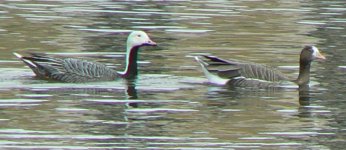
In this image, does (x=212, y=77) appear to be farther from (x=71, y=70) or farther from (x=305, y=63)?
(x=71, y=70)

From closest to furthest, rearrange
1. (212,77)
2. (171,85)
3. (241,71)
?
(171,85) → (212,77) → (241,71)

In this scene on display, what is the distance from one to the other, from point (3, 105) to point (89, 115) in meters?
1.28

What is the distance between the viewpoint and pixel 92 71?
66.7ft

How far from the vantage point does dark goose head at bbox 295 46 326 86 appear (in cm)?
2033

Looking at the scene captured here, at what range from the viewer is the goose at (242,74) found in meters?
20.3

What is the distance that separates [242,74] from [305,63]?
1.01 metres

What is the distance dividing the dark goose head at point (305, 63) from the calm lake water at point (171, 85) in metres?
0.19

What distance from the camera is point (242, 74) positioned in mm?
20406

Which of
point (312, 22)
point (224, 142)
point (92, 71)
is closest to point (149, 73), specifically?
point (92, 71)

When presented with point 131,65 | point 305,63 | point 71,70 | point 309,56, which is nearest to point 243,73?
point 305,63

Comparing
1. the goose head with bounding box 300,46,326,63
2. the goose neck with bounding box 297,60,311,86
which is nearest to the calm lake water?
the goose neck with bounding box 297,60,311,86

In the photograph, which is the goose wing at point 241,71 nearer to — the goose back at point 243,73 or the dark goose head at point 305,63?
the goose back at point 243,73

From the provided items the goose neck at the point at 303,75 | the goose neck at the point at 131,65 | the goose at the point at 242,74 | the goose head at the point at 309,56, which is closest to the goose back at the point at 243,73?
the goose at the point at 242,74

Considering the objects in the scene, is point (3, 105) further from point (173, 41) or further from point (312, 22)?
point (312, 22)
